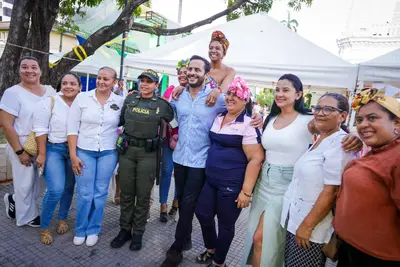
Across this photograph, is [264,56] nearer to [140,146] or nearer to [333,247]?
[140,146]

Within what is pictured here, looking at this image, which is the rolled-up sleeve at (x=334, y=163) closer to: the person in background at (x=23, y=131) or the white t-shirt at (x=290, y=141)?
the white t-shirt at (x=290, y=141)

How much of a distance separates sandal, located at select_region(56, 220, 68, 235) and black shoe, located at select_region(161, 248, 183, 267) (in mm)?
1374

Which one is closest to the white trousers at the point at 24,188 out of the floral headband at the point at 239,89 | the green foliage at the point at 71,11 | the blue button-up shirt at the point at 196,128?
→ the blue button-up shirt at the point at 196,128

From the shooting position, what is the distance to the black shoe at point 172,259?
2.66 meters

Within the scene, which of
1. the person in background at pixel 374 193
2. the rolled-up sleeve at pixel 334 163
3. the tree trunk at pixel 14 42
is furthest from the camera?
the tree trunk at pixel 14 42

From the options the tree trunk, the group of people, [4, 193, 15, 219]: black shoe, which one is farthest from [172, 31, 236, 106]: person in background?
the tree trunk

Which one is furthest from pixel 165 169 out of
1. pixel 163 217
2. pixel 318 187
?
pixel 318 187

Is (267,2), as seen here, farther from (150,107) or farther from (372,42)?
(372,42)

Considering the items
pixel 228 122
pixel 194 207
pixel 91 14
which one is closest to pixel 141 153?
pixel 194 207

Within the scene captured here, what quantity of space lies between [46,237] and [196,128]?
2.13 meters

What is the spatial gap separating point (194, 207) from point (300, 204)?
1.17 m

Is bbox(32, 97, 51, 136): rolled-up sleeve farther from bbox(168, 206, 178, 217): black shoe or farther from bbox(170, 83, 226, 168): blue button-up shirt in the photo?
bbox(168, 206, 178, 217): black shoe

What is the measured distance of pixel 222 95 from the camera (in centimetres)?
276

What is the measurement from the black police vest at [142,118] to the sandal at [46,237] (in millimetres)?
1498
